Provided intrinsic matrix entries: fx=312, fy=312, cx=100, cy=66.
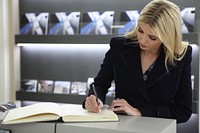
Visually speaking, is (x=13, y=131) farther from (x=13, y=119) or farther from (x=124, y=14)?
(x=124, y=14)

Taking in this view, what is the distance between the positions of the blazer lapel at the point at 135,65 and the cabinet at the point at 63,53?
1333 mm

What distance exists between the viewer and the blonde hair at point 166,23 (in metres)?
1.25

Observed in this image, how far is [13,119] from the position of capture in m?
0.98

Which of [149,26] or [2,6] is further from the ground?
[2,6]

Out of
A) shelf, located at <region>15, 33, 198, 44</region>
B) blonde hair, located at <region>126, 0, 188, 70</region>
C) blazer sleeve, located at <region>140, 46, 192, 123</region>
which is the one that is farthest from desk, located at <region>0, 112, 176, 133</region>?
shelf, located at <region>15, 33, 198, 44</region>

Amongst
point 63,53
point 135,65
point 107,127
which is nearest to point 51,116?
point 107,127

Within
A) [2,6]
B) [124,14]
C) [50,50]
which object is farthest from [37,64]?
[124,14]

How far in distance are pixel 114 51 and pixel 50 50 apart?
1.87 metres

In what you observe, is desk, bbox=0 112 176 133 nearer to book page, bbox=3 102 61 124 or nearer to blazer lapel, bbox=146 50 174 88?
book page, bbox=3 102 61 124

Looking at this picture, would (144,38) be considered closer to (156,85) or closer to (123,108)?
(156,85)

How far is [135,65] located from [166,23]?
0.23m

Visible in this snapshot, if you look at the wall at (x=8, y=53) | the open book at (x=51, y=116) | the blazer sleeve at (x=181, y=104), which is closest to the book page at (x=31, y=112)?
the open book at (x=51, y=116)

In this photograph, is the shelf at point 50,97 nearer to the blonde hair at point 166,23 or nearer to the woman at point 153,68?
the woman at point 153,68

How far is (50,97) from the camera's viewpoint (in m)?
3.01
